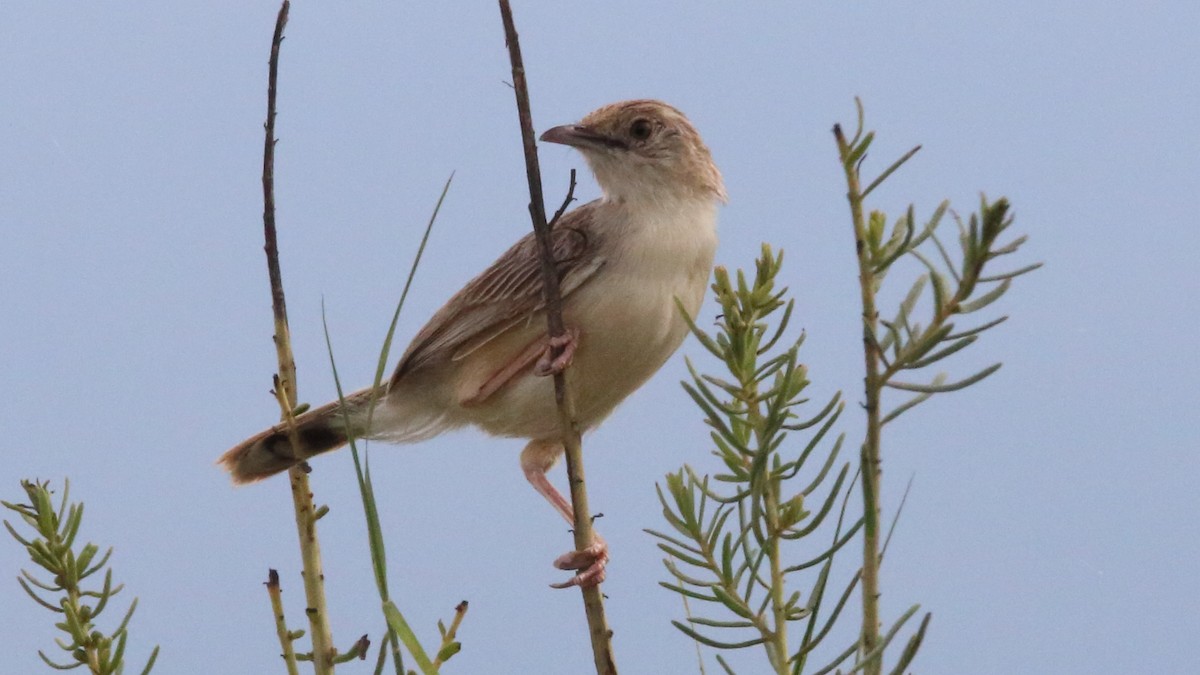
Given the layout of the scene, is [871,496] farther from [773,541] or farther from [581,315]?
[581,315]

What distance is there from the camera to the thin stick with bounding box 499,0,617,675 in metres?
1.22

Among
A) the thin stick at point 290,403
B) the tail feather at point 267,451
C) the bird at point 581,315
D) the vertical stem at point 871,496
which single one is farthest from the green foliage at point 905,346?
the tail feather at point 267,451

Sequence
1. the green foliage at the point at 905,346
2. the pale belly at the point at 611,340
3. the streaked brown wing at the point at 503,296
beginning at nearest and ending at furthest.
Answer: the green foliage at the point at 905,346, the pale belly at the point at 611,340, the streaked brown wing at the point at 503,296

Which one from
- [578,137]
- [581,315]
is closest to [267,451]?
[581,315]

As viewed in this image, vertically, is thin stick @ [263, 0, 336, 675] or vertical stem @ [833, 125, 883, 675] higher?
thin stick @ [263, 0, 336, 675]

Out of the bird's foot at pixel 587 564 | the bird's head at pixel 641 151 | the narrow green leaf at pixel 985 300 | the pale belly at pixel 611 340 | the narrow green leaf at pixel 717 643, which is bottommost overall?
the narrow green leaf at pixel 717 643

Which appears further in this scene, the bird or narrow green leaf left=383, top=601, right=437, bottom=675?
the bird

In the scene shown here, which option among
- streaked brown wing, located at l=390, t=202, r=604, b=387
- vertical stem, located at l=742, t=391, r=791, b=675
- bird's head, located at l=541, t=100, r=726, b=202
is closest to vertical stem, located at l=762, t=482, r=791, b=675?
vertical stem, located at l=742, t=391, r=791, b=675

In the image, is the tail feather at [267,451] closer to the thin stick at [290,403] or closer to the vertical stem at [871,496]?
the thin stick at [290,403]

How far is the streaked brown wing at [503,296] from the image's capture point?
3.52 meters

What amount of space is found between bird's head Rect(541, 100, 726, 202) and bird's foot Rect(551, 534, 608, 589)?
3.64ft

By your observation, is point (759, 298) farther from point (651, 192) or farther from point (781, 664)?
point (651, 192)

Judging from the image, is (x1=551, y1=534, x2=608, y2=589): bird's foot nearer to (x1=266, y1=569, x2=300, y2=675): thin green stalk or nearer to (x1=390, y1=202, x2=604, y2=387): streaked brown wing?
(x1=266, y1=569, x2=300, y2=675): thin green stalk

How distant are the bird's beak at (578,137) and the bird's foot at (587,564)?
1.23 metres
